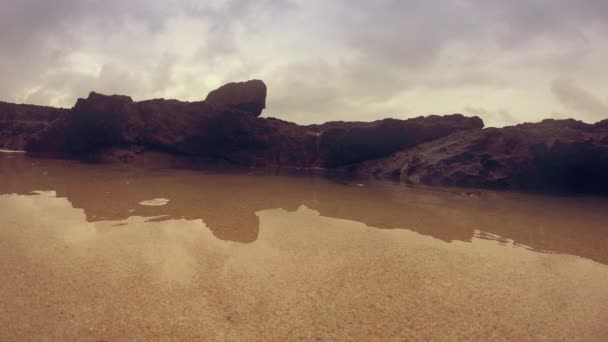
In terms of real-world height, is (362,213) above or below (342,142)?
below

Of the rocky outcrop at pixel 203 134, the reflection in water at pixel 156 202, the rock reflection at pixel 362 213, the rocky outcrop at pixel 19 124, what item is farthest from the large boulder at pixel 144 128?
the reflection in water at pixel 156 202

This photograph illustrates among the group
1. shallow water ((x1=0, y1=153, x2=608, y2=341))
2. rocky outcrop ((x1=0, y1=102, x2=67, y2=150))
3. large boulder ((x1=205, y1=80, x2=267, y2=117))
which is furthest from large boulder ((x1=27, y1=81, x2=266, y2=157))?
shallow water ((x1=0, y1=153, x2=608, y2=341))

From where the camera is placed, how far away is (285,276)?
108 inches

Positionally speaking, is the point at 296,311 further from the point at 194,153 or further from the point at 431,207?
the point at 194,153

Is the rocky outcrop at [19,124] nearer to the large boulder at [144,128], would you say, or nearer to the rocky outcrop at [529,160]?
the large boulder at [144,128]

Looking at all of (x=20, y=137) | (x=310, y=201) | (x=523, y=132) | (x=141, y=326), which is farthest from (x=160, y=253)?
(x=20, y=137)

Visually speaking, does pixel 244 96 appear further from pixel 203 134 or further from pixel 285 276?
pixel 285 276

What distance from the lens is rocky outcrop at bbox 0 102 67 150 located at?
30370 mm

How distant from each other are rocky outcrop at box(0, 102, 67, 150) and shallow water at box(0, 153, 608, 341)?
997 inches

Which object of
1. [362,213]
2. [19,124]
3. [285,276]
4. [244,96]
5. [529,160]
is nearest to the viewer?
[285,276]

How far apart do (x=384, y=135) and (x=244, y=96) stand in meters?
11.4

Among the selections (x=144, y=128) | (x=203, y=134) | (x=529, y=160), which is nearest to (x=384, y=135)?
(x=529, y=160)

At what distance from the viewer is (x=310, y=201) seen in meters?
6.91

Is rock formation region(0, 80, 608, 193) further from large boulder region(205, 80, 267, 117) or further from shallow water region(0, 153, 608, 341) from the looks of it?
shallow water region(0, 153, 608, 341)
